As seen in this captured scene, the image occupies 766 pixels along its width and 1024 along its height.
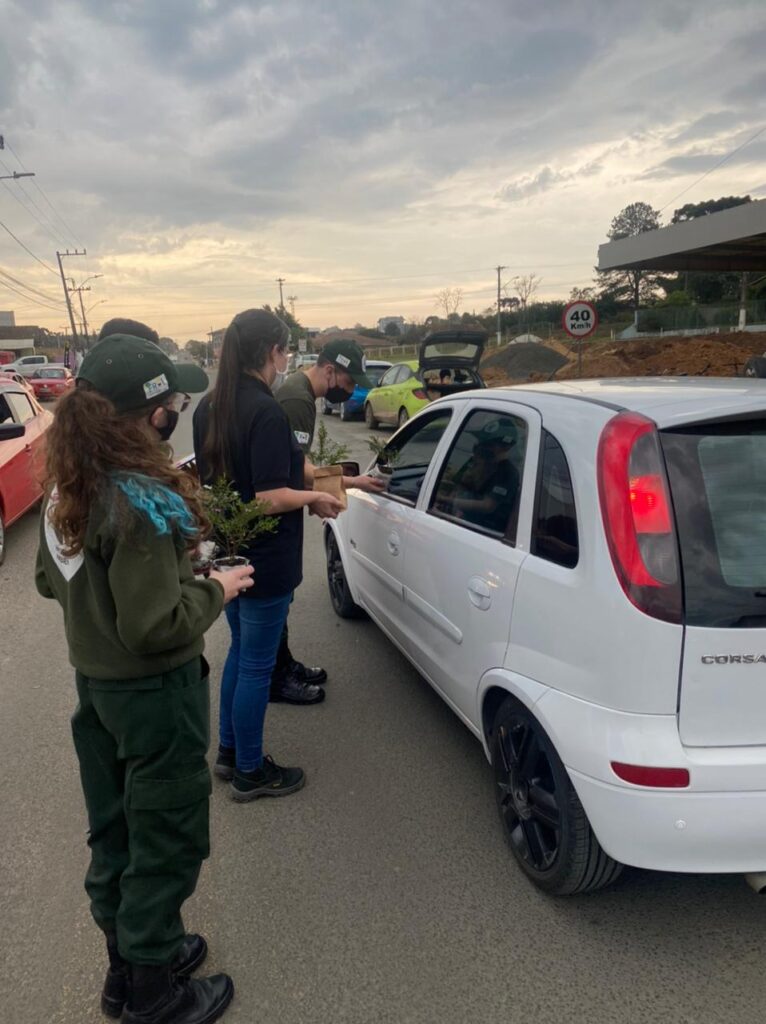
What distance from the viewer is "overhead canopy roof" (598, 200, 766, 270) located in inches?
865

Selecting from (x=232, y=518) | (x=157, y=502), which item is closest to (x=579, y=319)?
(x=232, y=518)

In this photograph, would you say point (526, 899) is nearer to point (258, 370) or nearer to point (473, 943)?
point (473, 943)

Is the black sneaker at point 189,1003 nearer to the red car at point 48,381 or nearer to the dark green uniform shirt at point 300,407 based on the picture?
the dark green uniform shirt at point 300,407

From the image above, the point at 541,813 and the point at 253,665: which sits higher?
the point at 253,665

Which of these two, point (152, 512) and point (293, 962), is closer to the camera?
point (152, 512)

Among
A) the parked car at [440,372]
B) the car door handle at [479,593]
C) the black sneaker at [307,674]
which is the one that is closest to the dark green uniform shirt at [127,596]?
the car door handle at [479,593]

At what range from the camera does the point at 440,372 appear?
45.0ft

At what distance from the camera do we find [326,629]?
5.05m

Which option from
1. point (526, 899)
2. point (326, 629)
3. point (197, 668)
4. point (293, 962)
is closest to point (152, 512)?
point (197, 668)

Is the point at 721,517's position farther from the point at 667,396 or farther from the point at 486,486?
the point at 486,486

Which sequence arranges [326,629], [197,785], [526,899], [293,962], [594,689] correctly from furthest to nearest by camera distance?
[326,629] → [526,899] → [293,962] → [594,689] → [197,785]

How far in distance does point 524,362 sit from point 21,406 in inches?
1040

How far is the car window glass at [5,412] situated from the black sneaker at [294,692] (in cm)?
587

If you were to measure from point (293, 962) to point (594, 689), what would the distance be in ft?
4.13
